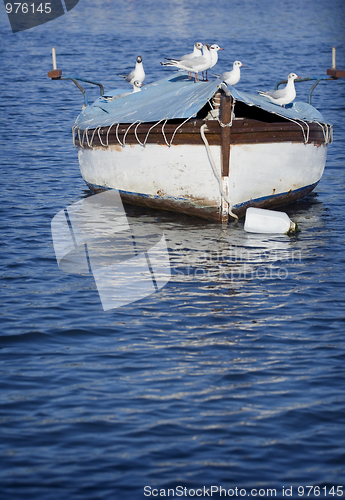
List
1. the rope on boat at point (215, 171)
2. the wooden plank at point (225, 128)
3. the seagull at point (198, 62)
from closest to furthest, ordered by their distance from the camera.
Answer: the wooden plank at point (225, 128), the rope on boat at point (215, 171), the seagull at point (198, 62)

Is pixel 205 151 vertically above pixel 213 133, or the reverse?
pixel 213 133

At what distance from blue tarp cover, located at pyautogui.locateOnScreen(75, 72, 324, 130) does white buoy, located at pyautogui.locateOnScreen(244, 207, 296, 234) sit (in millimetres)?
1705

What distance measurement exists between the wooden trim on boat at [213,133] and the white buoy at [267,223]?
972mm

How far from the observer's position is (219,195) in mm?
10805

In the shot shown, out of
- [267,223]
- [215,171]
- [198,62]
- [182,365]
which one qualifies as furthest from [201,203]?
[182,365]

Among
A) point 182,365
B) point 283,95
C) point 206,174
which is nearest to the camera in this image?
point 182,365

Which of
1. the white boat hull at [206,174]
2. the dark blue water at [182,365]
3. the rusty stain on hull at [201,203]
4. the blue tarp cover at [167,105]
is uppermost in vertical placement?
the blue tarp cover at [167,105]

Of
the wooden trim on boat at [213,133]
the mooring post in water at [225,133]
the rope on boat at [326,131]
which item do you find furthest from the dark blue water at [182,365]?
the wooden trim on boat at [213,133]

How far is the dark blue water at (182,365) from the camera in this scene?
4.93 metres

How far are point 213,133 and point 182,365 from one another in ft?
16.1

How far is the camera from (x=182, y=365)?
6383mm

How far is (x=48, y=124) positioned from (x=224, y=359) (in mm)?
15613

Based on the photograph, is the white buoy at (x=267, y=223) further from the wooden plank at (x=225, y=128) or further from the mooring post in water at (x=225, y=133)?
the wooden plank at (x=225, y=128)

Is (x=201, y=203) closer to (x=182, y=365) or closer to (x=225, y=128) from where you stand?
(x=225, y=128)
